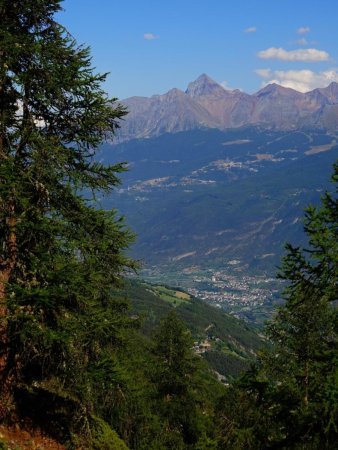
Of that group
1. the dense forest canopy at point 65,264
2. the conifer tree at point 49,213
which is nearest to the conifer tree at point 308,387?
the dense forest canopy at point 65,264

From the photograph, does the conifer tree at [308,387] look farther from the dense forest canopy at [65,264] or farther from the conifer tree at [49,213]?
the conifer tree at [49,213]

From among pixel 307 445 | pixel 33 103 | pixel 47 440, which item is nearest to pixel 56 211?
pixel 33 103

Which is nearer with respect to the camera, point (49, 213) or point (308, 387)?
point (308, 387)

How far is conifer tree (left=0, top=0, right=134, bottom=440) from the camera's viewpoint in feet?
42.5

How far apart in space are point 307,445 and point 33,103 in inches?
492

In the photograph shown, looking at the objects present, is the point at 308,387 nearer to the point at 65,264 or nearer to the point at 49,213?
the point at 65,264

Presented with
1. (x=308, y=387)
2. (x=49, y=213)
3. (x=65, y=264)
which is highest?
(x=49, y=213)

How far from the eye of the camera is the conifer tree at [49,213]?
1297 centimetres

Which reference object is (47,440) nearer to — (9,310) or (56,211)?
(9,310)

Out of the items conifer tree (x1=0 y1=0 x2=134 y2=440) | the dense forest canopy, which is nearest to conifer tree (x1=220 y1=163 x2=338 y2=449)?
the dense forest canopy

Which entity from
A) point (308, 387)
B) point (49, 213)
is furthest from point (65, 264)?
point (308, 387)

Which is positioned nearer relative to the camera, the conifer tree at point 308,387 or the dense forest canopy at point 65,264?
the conifer tree at point 308,387

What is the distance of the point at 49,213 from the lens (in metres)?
14.8

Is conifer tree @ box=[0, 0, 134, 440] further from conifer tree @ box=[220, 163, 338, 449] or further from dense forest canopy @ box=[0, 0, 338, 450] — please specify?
conifer tree @ box=[220, 163, 338, 449]
